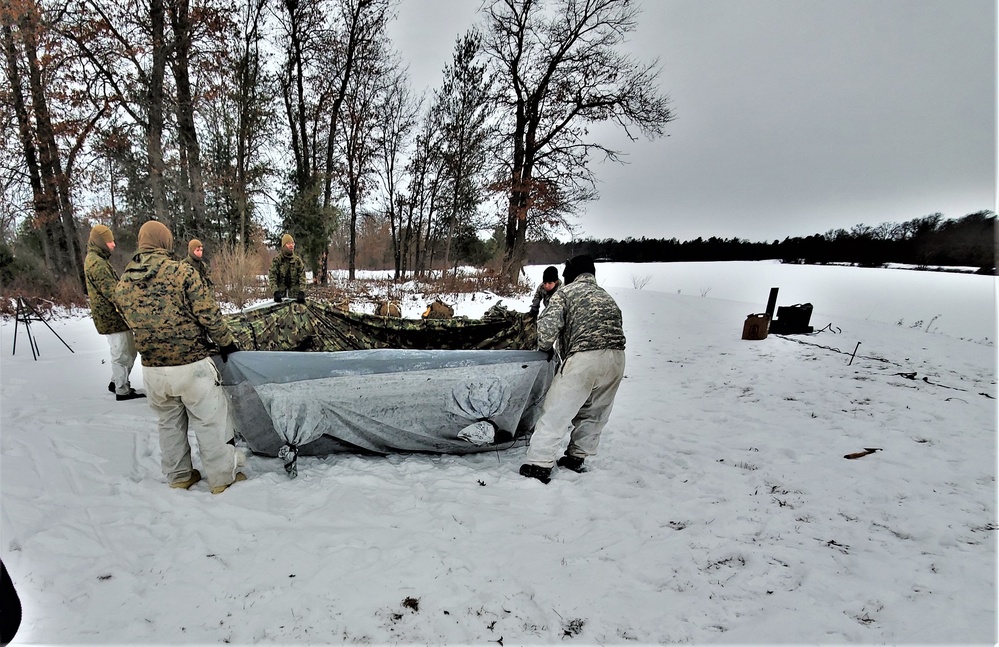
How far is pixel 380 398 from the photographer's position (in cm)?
301

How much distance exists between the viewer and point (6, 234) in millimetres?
10586

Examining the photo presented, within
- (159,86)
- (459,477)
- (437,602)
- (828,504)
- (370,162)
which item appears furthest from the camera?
(370,162)

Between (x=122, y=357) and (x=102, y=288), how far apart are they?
0.78 meters

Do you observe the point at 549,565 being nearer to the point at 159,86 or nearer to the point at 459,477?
the point at 459,477

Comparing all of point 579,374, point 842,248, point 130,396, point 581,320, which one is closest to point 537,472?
point 579,374

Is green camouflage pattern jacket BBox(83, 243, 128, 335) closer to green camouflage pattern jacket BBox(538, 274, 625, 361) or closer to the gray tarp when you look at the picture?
the gray tarp

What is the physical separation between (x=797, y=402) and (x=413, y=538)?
15.7 feet

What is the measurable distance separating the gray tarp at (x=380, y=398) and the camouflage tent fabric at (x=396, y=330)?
1233 mm

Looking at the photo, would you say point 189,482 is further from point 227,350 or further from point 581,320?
point 581,320

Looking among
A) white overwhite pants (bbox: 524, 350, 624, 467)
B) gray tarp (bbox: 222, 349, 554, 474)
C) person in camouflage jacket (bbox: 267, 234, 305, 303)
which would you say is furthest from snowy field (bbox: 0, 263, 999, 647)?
person in camouflage jacket (bbox: 267, 234, 305, 303)

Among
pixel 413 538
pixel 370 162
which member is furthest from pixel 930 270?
pixel 370 162

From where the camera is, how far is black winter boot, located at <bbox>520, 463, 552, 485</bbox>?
2.94 m

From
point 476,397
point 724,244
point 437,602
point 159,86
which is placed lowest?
point 437,602

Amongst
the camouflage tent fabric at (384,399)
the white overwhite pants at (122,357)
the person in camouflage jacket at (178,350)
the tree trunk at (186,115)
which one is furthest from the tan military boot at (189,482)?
the tree trunk at (186,115)
